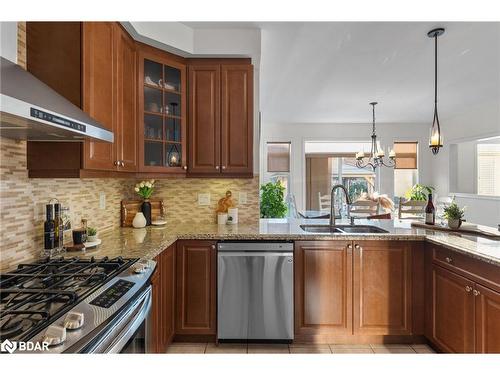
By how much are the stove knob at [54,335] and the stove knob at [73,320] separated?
4cm

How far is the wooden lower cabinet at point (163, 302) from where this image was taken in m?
1.90

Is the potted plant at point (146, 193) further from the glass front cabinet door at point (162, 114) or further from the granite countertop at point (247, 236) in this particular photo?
the glass front cabinet door at point (162, 114)

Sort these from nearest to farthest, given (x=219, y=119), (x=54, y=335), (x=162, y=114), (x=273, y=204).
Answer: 1. (x=54, y=335)
2. (x=162, y=114)
3. (x=219, y=119)
4. (x=273, y=204)

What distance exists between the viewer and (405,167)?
7328mm

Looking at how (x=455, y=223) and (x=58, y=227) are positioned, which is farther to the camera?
(x=455, y=223)

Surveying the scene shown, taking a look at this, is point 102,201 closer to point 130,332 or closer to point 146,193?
point 146,193

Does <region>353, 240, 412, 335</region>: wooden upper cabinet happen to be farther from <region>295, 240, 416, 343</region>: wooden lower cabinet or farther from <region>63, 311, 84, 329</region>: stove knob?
<region>63, 311, 84, 329</region>: stove knob

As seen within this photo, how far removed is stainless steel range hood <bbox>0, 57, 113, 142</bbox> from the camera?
41.1 inches

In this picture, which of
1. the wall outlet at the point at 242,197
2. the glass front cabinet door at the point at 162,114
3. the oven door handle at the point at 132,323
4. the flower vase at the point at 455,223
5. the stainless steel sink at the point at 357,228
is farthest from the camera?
the wall outlet at the point at 242,197

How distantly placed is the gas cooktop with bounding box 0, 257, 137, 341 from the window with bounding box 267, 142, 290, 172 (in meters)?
5.84

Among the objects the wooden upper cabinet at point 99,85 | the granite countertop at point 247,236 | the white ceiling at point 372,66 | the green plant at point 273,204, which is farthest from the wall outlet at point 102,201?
the green plant at point 273,204

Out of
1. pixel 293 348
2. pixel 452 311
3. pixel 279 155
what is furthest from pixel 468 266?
pixel 279 155

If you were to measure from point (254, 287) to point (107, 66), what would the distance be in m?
1.87

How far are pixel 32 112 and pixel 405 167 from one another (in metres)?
7.68
